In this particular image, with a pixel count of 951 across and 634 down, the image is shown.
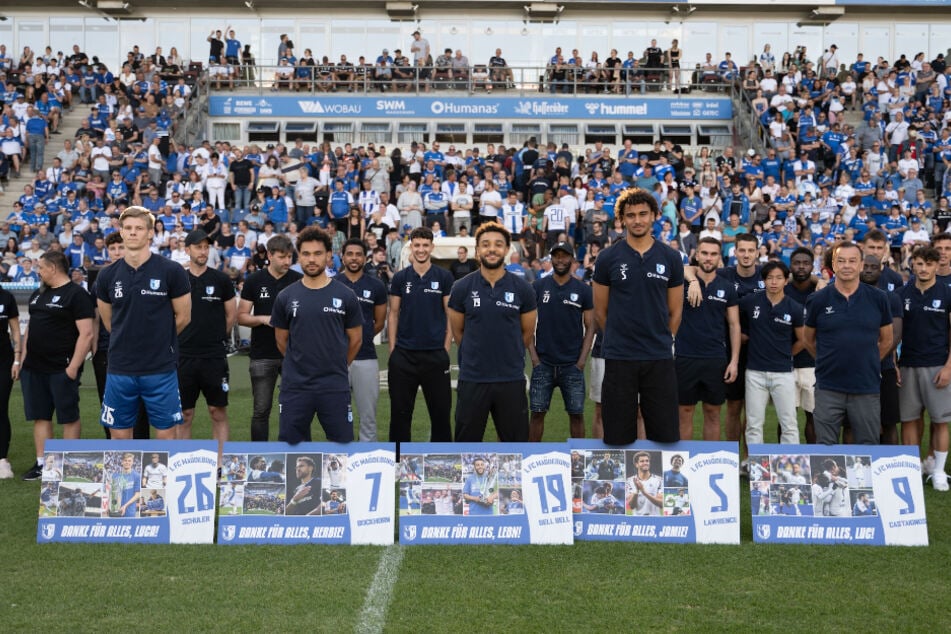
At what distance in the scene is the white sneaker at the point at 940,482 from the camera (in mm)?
7525

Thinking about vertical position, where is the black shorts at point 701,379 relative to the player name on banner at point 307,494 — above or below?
above

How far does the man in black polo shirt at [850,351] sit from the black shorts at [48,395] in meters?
5.73

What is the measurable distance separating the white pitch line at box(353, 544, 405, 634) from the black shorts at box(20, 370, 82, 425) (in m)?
3.41

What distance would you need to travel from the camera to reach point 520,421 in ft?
20.9

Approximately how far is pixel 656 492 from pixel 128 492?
128 inches

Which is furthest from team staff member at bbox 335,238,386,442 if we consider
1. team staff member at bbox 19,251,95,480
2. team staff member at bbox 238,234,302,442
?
team staff member at bbox 19,251,95,480

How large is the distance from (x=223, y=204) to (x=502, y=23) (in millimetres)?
13766

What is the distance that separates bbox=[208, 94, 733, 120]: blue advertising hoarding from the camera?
28984 millimetres

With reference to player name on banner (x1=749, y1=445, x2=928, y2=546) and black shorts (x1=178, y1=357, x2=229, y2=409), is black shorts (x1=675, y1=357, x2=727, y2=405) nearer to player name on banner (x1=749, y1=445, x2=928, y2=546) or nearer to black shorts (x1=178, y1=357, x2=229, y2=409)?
player name on banner (x1=749, y1=445, x2=928, y2=546)

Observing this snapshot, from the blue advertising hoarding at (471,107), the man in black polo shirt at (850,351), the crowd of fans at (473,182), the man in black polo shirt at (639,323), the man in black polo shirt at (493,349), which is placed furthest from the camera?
the blue advertising hoarding at (471,107)

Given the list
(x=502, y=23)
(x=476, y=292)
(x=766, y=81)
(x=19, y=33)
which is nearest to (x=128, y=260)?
(x=476, y=292)

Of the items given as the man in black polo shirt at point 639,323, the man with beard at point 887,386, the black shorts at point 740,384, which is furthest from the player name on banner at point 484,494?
the man with beard at point 887,386

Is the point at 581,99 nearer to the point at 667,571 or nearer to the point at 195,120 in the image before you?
the point at 195,120

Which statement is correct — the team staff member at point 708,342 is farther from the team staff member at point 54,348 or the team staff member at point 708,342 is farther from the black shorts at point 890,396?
the team staff member at point 54,348
